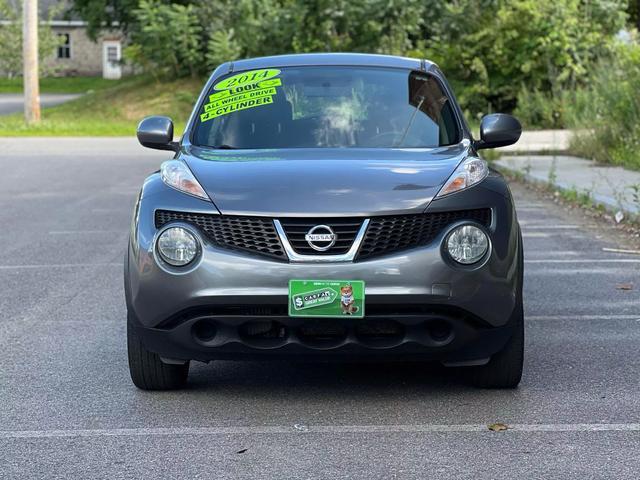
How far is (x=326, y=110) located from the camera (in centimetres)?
716

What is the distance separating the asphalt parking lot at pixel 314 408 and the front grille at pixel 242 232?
29.5 inches

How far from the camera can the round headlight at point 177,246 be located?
5.82 m

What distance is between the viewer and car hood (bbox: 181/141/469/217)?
19.0 feet

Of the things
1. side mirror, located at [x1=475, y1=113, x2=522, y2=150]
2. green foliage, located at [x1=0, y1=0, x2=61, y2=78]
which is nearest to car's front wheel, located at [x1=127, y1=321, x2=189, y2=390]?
side mirror, located at [x1=475, y1=113, x2=522, y2=150]

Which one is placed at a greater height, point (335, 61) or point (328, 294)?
point (335, 61)

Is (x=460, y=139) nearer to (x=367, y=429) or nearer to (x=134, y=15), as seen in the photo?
(x=367, y=429)

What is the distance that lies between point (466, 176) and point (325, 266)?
0.89 metres

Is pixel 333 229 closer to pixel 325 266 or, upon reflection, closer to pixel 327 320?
pixel 325 266

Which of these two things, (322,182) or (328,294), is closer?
(328,294)

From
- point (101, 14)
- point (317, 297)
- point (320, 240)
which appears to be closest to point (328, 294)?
point (317, 297)

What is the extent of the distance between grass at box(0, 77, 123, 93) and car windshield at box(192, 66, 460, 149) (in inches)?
2451

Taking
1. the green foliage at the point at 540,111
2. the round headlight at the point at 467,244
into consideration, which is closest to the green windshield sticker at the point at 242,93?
the round headlight at the point at 467,244

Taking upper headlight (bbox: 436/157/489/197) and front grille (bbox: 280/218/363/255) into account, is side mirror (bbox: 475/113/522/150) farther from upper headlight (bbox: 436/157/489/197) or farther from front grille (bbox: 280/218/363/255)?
front grille (bbox: 280/218/363/255)

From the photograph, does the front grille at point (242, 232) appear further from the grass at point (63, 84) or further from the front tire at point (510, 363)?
the grass at point (63, 84)
